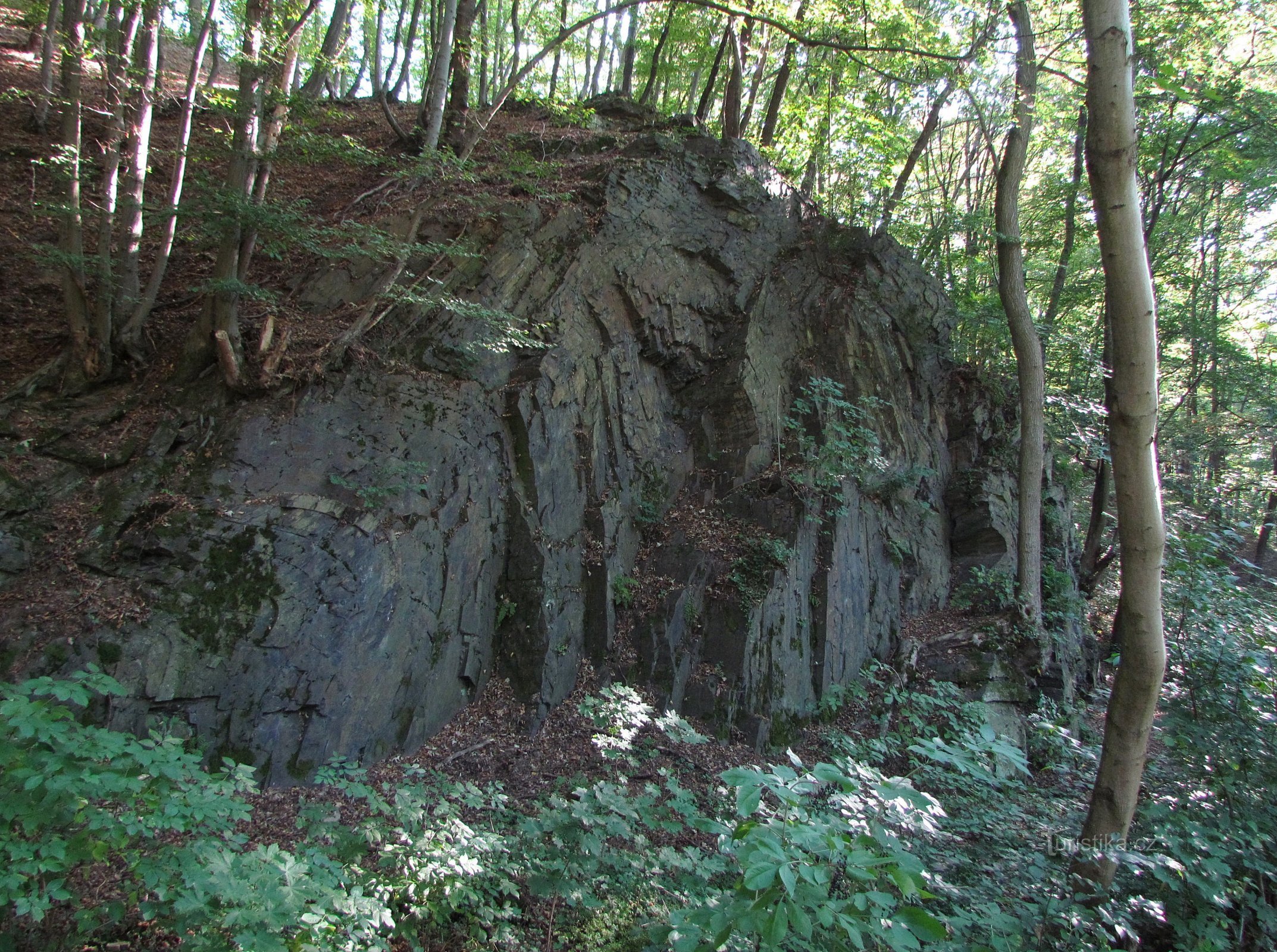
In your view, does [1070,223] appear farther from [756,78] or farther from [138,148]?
[138,148]

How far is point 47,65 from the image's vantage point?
29.3 ft

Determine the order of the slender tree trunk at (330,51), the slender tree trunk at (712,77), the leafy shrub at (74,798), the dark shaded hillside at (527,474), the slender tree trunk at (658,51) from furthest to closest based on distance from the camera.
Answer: the slender tree trunk at (658,51), the slender tree trunk at (712,77), the slender tree trunk at (330,51), the dark shaded hillside at (527,474), the leafy shrub at (74,798)

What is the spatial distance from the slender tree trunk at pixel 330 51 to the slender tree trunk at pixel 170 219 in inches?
43.2

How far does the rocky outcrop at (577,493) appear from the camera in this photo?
5602 millimetres

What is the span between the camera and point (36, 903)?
2484mm

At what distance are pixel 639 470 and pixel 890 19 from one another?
8.42 m

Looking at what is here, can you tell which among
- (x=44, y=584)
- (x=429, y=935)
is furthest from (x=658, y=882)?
(x=44, y=584)

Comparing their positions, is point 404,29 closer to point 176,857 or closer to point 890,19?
point 890,19

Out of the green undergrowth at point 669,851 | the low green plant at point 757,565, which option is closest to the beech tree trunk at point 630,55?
the low green plant at point 757,565

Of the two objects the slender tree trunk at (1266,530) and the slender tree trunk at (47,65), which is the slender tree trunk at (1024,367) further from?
the slender tree trunk at (47,65)

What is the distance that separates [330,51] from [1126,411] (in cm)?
1000

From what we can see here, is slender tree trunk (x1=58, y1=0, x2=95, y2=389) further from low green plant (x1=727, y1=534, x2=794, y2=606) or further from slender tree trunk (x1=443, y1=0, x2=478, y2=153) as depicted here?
low green plant (x1=727, y1=534, x2=794, y2=606)

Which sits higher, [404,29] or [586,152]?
[404,29]

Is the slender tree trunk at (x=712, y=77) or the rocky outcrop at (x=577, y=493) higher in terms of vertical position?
the slender tree trunk at (x=712, y=77)
